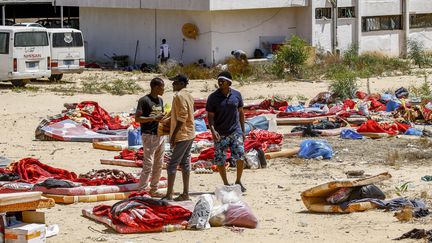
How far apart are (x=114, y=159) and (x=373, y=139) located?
17.5 feet

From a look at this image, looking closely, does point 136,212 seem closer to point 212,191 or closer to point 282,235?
point 282,235

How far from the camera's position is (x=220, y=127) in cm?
1388

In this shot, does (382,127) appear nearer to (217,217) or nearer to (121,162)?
(121,162)

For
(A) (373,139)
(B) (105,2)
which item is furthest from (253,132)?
(B) (105,2)

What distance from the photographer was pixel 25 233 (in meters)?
10.2

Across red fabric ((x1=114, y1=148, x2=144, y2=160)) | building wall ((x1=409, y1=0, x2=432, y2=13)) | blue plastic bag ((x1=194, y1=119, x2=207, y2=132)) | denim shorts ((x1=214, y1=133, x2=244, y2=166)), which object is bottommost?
red fabric ((x1=114, y1=148, x2=144, y2=160))

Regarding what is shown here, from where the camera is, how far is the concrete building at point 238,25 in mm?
38500

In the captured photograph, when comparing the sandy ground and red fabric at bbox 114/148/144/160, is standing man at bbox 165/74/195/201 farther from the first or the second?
red fabric at bbox 114/148/144/160

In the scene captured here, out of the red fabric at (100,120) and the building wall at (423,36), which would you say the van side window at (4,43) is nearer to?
the red fabric at (100,120)

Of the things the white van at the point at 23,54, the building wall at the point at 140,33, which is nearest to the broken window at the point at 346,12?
the building wall at the point at 140,33

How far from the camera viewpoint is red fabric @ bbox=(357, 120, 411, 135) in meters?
19.8

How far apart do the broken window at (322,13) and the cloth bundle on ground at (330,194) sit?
2876 centimetres

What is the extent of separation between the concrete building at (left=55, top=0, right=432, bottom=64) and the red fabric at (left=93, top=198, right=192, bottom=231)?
83.4 feet

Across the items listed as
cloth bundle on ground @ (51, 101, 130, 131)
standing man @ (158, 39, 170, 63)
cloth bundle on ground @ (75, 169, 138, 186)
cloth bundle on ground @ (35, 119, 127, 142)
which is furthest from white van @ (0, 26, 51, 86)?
cloth bundle on ground @ (75, 169, 138, 186)
